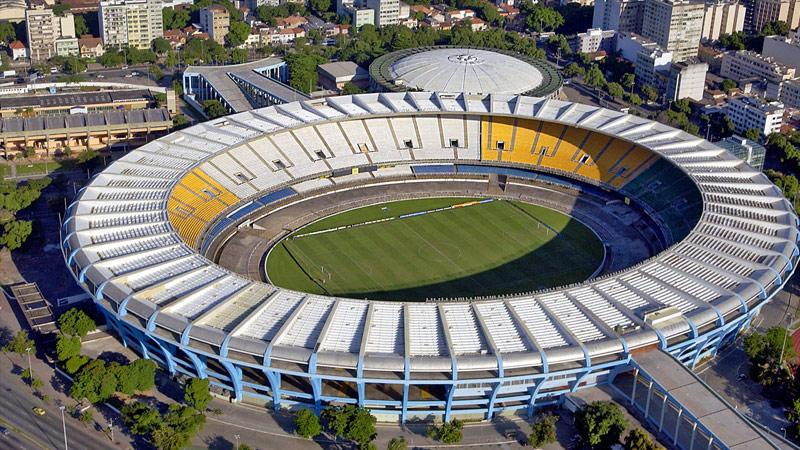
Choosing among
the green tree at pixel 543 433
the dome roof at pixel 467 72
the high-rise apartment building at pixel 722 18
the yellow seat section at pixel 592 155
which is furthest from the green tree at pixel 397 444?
the high-rise apartment building at pixel 722 18

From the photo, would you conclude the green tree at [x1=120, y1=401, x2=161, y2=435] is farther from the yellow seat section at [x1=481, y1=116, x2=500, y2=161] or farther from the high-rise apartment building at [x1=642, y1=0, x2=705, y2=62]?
the high-rise apartment building at [x1=642, y1=0, x2=705, y2=62]

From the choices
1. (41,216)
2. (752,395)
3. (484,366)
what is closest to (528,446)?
(484,366)

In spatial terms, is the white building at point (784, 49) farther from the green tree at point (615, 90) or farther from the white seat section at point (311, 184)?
the white seat section at point (311, 184)

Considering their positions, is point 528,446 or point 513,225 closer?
point 528,446

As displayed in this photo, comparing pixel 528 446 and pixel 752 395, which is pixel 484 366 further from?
pixel 752 395

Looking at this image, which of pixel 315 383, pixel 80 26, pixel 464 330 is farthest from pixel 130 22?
pixel 464 330

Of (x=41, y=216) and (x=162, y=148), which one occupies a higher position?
(x=162, y=148)
